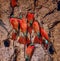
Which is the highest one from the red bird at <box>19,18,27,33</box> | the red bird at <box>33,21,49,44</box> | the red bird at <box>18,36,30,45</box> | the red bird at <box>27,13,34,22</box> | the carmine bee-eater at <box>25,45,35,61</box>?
the red bird at <box>27,13,34,22</box>

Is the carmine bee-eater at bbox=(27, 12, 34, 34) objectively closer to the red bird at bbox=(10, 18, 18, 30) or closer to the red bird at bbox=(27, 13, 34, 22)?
the red bird at bbox=(27, 13, 34, 22)

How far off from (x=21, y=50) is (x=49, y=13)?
0.39 m

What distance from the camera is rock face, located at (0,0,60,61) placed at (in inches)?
63.2

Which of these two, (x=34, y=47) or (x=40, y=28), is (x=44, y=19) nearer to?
(x=40, y=28)

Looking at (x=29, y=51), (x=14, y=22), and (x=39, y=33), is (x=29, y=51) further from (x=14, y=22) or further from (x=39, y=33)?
(x=14, y=22)

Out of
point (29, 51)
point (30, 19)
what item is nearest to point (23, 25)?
point (30, 19)

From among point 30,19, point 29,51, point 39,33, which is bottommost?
point 29,51

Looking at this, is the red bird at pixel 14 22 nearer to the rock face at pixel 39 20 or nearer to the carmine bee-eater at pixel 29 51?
the rock face at pixel 39 20

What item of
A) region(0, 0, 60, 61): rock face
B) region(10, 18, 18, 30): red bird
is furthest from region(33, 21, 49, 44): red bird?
region(10, 18, 18, 30): red bird

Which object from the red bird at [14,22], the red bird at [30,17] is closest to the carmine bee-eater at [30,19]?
the red bird at [30,17]

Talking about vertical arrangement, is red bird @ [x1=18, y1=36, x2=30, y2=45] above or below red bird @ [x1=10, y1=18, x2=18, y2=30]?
below

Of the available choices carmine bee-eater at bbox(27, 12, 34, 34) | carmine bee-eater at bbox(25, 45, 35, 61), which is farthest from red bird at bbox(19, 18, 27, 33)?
carmine bee-eater at bbox(25, 45, 35, 61)

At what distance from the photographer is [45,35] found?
162 centimetres

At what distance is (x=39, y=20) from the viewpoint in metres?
1.64
